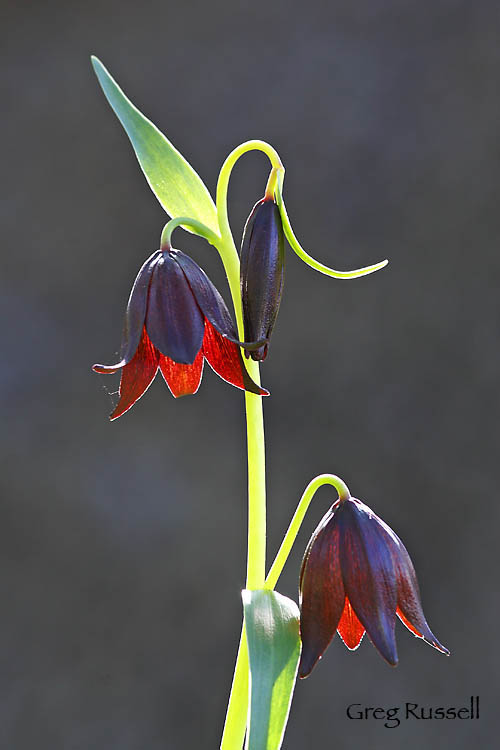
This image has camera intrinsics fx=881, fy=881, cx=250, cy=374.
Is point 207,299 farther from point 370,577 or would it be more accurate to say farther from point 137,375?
point 370,577

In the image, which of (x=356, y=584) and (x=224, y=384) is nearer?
(x=356, y=584)

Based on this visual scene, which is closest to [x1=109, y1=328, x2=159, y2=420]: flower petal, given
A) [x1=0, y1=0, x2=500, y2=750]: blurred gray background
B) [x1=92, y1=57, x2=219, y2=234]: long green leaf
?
[x1=92, y1=57, x2=219, y2=234]: long green leaf

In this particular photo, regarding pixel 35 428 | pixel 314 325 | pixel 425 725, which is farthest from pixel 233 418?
pixel 425 725

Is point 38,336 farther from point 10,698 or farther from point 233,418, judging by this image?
point 10,698

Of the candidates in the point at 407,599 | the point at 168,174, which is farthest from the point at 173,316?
the point at 407,599

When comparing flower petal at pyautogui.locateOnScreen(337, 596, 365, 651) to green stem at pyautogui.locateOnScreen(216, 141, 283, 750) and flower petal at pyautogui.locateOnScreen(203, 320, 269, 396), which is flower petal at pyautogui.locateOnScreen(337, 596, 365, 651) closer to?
green stem at pyautogui.locateOnScreen(216, 141, 283, 750)

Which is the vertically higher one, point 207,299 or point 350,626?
point 207,299
